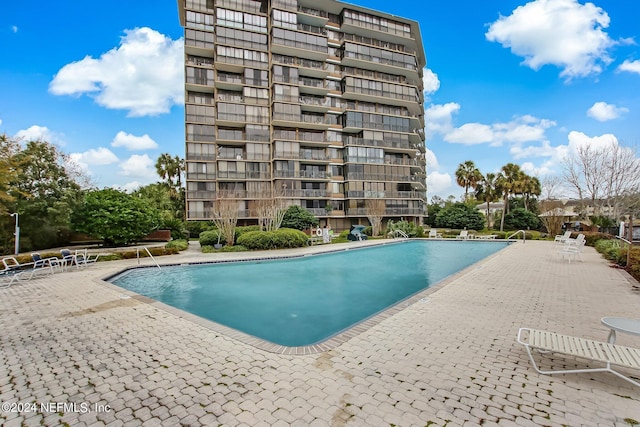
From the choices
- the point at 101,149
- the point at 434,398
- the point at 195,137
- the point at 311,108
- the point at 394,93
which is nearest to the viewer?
the point at 434,398

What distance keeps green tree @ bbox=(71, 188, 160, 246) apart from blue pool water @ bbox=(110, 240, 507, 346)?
22.9 feet

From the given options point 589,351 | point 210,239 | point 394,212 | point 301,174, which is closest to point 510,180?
point 394,212

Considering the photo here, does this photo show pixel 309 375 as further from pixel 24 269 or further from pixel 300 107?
pixel 300 107

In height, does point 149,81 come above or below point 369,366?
above

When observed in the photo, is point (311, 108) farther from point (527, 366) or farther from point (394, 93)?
point (527, 366)

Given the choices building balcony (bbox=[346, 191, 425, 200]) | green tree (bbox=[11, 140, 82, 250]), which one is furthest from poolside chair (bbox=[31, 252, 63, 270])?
building balcony (bbox=[346, 191, 425, 200])

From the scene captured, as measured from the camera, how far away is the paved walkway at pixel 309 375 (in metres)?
2.99

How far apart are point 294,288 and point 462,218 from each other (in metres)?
28.7

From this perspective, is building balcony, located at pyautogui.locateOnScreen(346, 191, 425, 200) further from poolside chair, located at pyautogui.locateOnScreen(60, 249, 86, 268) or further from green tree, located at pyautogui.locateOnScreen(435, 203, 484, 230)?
poolside chair, located at pyautogui.locateOnScreen(60, 249, 86, 268)

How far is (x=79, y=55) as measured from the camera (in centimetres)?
1947

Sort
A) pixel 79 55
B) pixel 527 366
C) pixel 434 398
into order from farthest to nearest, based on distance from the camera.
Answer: pixel 79 55
pixel 527 366
pixel 434 398

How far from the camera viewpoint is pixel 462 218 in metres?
33.8

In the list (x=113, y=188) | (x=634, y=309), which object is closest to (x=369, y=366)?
(x=634, y=309)

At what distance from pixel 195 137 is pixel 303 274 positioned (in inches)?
975
